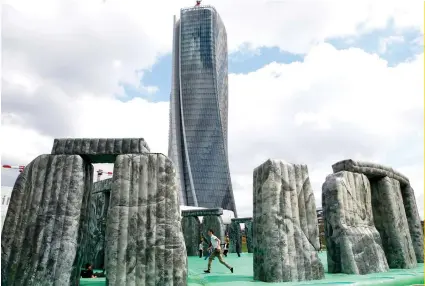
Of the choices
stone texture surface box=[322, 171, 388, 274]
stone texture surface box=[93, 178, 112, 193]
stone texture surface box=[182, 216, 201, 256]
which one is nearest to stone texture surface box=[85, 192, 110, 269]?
stone texture surface box=[93, 178, 112, 193]

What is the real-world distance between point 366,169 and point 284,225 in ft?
13.3

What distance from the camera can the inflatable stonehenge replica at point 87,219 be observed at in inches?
243

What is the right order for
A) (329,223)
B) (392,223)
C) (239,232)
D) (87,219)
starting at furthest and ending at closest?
(239,232)
(392,223)
(329,223)
(87,219)

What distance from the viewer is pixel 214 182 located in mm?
76312

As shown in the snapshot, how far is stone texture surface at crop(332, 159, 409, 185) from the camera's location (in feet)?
31.4

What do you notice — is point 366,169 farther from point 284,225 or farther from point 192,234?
point 192,234

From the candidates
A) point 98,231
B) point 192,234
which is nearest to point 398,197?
point 98,231

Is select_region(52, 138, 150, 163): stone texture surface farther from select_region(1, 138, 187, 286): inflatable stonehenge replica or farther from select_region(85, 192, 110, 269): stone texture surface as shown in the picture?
select_region(85, 192, 110, 269): stone texture surface

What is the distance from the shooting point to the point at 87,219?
6973 millimetres

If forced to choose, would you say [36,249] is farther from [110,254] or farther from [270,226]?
[270,226]

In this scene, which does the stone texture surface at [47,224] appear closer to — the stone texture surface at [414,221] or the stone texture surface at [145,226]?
the stone texture surface at [145,226]

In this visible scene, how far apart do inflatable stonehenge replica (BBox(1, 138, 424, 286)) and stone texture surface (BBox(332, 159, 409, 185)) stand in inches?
30.8

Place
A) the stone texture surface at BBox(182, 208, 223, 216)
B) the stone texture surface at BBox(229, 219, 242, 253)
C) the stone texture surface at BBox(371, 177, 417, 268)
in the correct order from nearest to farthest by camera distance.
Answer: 1. the stone texture surface at BBox(371, 177, 417, 268)
2. the stone texture surface at BBox(182, 208, 223, 216)
3. the stone texture surface at BBox(229, 219, 242, 253)

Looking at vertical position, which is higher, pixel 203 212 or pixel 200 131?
pixel 200 131
